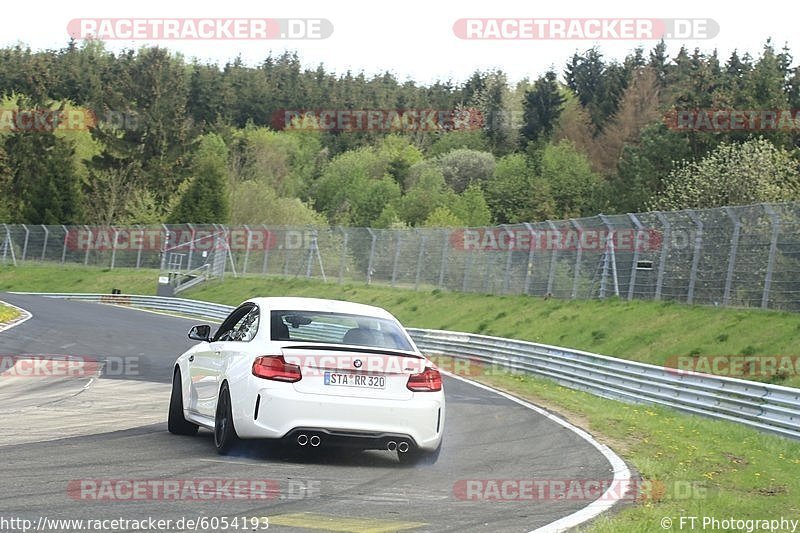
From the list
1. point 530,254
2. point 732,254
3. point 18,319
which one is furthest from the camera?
point 18,319

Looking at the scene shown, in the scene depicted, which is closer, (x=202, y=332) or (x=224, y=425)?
(x=224, y=425)

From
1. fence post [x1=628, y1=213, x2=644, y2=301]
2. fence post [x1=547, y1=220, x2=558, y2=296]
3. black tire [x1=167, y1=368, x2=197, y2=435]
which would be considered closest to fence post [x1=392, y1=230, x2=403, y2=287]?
fence post [x1=547, y1=220, x2=558, y2=296]

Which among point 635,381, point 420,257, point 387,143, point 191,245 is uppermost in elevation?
point 387,143

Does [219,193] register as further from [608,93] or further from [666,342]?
[666,342]

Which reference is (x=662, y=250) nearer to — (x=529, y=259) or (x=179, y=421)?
(x=529, y=259)

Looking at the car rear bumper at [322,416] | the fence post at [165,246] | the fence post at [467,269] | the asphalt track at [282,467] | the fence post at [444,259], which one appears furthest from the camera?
the fence post at [165,246]

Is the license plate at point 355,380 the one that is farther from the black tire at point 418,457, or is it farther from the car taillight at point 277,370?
the black tire at point 418,457

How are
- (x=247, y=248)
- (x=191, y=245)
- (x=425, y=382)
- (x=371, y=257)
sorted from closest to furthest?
(x=425, y=382), (x=371, y=257), (x=247, y=248), (x=191, y=245)

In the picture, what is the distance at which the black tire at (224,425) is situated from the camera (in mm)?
10219

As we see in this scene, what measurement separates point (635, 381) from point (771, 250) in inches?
216

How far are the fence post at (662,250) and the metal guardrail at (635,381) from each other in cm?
421

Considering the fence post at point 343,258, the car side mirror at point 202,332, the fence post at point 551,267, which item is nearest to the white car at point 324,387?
the car side mirror at point 202,332

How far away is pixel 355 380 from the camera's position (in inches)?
399

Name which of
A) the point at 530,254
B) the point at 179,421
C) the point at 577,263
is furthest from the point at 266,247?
the point at 179,421
